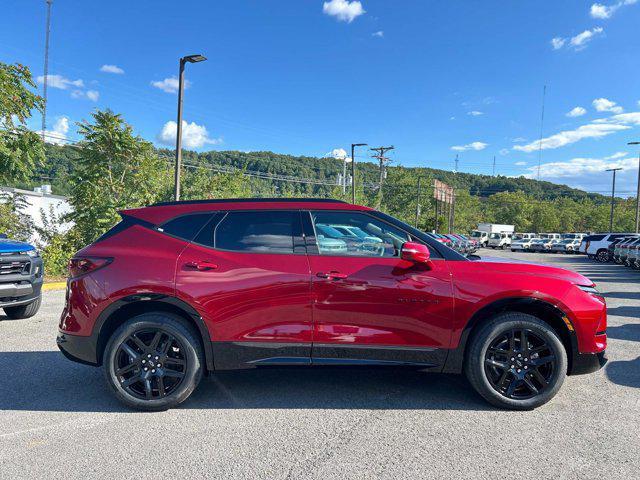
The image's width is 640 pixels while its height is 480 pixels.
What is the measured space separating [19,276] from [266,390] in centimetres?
453

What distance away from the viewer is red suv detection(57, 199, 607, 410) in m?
3.58

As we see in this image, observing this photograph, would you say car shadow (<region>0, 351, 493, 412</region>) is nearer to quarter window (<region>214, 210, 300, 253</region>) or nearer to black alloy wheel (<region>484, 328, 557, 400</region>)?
black alloy wheel (<region>484, 328, 557, 400</region>)

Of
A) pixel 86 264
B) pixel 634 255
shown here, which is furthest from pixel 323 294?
pixel 634 255

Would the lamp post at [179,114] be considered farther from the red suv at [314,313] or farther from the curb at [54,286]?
the red suv at [314,313]

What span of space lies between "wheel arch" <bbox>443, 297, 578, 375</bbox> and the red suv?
10mm

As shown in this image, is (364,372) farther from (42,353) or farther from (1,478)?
(42,353)

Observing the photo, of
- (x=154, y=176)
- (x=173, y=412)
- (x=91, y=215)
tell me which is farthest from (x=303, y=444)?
(x=154, y=176)

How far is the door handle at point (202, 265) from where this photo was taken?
3631 mm

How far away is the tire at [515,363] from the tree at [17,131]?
1067 centimetres

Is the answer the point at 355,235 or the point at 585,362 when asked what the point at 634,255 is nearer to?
the point at 585,362

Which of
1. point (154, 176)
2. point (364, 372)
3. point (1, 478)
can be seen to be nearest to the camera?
point (1, 478)

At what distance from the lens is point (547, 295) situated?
143 inches

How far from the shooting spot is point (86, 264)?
3695mm

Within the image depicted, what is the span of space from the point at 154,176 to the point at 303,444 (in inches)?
533
